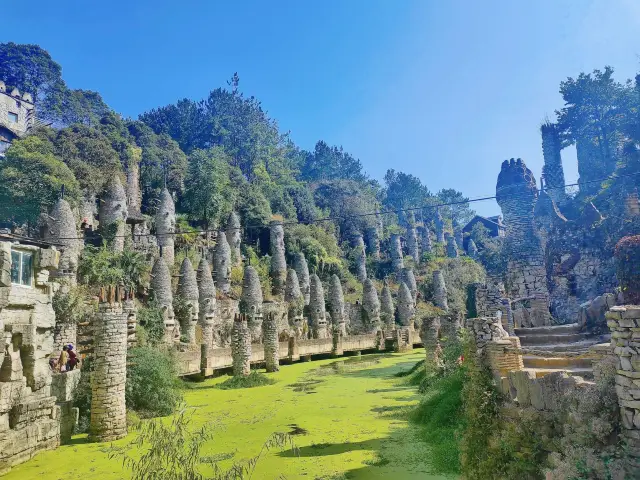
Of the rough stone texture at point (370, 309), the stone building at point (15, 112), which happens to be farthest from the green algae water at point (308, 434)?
the stone building at point (15, 112)

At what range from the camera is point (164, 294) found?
82.5 ft

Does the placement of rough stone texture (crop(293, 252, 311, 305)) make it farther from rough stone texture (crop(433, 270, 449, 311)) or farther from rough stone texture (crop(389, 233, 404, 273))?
rough stone texture (crop(389, 233, 404, 273))

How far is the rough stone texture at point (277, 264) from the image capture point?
38.6 metres

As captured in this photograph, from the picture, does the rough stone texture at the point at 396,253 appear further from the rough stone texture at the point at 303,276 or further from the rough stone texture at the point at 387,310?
the rough stone texture at the point at 303,276

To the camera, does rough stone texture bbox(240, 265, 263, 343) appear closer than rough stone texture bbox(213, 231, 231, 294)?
Yes

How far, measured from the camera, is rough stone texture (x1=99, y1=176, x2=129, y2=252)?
98.3 ft

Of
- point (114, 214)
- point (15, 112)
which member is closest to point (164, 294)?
point (114, 214)

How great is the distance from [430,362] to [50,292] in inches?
483

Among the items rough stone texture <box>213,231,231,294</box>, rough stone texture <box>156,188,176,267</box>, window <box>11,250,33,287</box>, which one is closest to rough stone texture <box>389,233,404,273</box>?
rough stone texture <box>213,231,231,294</box>

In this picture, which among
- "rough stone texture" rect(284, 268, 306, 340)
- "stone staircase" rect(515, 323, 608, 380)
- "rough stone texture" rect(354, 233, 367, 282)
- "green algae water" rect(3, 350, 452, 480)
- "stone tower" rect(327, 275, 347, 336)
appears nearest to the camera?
"stone staircase" rect(515, 323, 608, 380)

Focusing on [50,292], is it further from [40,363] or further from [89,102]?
[89,102]

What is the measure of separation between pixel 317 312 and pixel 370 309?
5.46m

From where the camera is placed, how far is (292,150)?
7456cm

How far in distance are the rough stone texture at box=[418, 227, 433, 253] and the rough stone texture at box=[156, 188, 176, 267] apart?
122 feet
